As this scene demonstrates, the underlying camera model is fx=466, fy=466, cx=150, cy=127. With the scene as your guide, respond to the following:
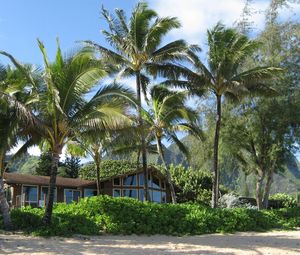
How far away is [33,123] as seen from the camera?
14992 millimetres

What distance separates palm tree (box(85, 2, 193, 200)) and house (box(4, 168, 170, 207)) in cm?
1529

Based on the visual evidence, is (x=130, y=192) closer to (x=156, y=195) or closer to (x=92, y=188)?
(x=156, y=195)

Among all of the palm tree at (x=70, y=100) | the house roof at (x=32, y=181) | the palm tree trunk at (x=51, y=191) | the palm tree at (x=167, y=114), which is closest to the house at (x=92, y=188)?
the house roof at (x=32, y=181)

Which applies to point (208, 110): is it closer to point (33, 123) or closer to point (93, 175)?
point (33, 123)

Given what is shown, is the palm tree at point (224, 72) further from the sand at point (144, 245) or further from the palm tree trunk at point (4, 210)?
the palm tree trunk at point (4, 210)

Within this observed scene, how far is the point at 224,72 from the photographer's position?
22.2m

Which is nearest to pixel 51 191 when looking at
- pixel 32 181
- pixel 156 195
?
pixel 32 181

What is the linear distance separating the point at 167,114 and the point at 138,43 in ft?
15.7

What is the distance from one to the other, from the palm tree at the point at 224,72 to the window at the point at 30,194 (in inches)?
641

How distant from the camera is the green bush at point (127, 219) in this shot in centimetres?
1591

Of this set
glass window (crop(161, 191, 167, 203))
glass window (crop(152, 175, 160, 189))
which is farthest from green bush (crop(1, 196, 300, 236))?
glass window (crop(161, 191, 167, 203))

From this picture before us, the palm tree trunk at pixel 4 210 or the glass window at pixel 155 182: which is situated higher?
the glass window at pixel 155 182

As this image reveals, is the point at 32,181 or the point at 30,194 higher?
the point at 32,181

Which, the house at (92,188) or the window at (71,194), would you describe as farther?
the window at (71,194)
